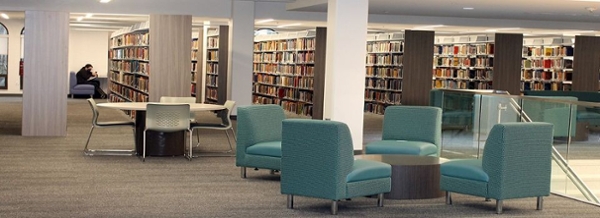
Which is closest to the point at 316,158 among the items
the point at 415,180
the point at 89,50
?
the point at 415,180

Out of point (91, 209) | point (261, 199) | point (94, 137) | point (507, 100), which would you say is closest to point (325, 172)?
point (261, 199)

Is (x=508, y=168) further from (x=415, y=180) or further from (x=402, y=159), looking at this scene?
(x=402, y=159)

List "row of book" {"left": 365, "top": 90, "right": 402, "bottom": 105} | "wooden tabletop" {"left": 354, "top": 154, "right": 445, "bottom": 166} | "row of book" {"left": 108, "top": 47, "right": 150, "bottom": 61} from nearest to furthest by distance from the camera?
"wooden tabletop" {"left": 354, "top": 154, "right": 445, "bottom": 166}
"row of book" {"left": 108, "top": 47, "right": 150, "bottom": 61}
"row of book" {"left": 365, "top": 90, "right": 402, "bottom": 105}

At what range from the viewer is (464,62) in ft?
70.2

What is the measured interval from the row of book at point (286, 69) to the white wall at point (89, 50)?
284 inches

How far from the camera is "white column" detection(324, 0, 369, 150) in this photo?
1129cm

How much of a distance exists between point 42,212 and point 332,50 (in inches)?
202

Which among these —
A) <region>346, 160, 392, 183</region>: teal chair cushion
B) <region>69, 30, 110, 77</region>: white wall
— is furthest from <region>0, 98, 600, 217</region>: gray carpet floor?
<region>69, 30, 110, 77</region>: white wall

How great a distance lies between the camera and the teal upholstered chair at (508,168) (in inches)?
297

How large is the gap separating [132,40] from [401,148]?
9833 mm

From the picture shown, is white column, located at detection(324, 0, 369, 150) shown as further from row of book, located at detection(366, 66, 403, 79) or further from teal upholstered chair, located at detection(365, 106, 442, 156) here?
row of book, located at detection(366, 66, 403, 79)

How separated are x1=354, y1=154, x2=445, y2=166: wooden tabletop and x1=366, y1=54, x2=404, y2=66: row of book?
39.3ft

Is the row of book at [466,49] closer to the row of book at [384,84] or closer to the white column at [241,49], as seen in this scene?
the row of book at [384,84]

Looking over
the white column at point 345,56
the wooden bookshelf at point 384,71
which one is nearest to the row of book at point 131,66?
the white column at point 345,56
